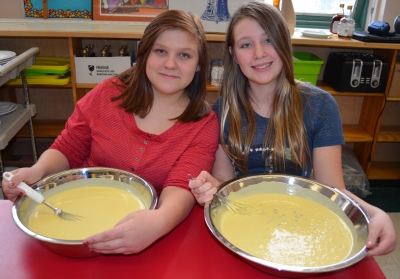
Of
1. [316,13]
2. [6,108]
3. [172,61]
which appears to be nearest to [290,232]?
[172,61]

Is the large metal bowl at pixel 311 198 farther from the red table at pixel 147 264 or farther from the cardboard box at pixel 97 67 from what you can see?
the cardboard box at pixel 97 67

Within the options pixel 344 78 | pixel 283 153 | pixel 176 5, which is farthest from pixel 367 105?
pixel 283 153

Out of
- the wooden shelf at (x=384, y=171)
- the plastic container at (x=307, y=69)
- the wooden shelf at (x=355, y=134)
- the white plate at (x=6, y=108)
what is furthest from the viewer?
the wooden shelf at (x=384, y=171)

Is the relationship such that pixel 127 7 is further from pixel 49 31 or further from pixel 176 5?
pixel 49 31

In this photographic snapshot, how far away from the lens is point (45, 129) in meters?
2.56


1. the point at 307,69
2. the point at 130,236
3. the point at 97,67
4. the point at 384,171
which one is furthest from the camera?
the point at 384,171

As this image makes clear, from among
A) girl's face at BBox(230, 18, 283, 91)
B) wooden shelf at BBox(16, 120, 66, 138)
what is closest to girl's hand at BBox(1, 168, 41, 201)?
girl's face at BBox(230, 18, 283, 91)

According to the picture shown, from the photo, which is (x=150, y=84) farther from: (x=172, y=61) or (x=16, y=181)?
(x=16, y=181)

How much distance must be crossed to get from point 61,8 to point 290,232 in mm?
2274

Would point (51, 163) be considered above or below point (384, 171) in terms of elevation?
above

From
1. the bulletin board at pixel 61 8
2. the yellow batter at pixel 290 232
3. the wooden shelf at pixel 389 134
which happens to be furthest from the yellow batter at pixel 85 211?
the wooden shelf at pixel 389 134

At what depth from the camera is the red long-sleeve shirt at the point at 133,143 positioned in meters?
1.15

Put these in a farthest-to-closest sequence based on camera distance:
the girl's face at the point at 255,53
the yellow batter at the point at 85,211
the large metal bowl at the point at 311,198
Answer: the girl's face at the point at 255,53, the yellow batter at the point at 85,211, the large metal bowl at the point at 311,198

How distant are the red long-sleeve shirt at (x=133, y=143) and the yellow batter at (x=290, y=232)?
0.23 m
